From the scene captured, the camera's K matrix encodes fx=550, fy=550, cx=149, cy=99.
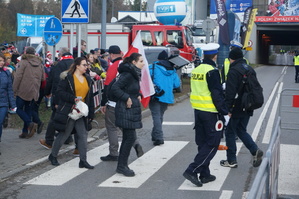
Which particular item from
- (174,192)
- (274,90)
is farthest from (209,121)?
(274,90)

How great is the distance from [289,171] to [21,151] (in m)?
4.75

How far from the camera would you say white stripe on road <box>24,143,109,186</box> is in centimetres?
795

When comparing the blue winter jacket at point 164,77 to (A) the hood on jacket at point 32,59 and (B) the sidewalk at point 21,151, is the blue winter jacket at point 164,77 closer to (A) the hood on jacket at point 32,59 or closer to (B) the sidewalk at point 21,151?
(B) the sidewalk at point 21,151

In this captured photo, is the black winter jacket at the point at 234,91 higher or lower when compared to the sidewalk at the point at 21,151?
higher

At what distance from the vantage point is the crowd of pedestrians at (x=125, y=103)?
743cm

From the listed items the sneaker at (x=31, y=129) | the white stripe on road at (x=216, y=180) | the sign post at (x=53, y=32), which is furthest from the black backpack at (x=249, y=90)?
the sign post at (x=53, y=32)

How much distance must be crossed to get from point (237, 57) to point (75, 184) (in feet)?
10.0

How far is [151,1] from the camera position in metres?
67.2

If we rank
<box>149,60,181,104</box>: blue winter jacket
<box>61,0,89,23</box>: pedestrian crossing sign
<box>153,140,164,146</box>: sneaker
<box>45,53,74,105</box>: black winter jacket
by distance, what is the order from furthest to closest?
<box>61,0,89,23</box>: pedestrian crossing sign < <box>153,140,164,146</box>: sneaker < <box>149,60,181,104</box>: blue winter jacket < <box>45,53,74,105</box>: black winter jacket

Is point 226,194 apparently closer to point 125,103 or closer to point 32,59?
point 125,103

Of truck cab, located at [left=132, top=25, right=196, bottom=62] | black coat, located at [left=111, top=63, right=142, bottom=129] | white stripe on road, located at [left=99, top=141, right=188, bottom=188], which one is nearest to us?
white stripe on road, located at [left=99, top=141, right=188, bottom=188]

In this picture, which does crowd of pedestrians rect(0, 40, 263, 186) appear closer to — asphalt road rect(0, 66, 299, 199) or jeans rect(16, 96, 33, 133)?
jeans rect(16, 96, 33, 133)

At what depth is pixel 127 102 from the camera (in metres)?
→ 7.89

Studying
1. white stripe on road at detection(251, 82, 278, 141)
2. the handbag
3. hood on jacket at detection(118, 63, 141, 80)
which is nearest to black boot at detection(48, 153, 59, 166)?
the handbag
